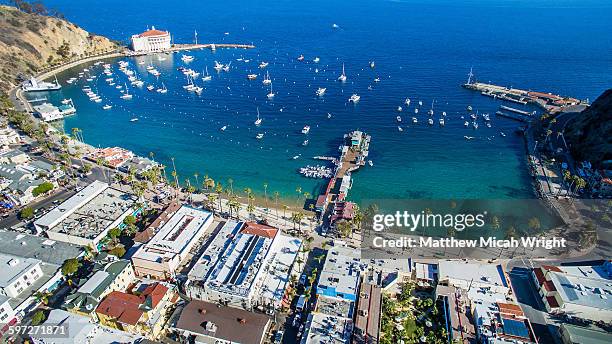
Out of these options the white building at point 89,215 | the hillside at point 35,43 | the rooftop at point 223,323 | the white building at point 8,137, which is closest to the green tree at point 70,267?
the white building at point 89,215

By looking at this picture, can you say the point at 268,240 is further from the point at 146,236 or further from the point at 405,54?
the point at 405,54

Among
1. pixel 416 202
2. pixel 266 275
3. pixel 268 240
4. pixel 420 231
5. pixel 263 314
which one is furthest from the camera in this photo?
pixel 416 202

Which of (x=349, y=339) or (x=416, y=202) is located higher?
(x=416, y=202)

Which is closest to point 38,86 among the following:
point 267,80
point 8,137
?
point 8,137

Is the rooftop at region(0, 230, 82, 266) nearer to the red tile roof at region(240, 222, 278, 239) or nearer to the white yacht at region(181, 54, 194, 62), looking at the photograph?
the red tile roof at region(240, 222, 278, 239)

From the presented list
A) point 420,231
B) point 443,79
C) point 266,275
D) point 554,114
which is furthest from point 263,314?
point 443,79

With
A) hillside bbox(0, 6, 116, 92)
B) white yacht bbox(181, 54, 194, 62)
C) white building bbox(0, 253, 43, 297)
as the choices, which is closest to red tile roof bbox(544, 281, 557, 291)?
white building bbox(0, 253, 43, 297)

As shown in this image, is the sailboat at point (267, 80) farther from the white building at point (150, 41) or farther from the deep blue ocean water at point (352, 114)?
the white building at point (150, 41)

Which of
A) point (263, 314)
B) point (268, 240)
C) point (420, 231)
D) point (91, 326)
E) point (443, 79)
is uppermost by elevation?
point (443, 79)

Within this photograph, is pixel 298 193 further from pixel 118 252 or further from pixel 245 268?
pixel 118 252
